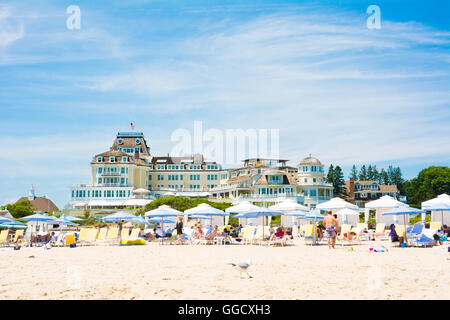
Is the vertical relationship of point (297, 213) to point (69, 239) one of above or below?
above

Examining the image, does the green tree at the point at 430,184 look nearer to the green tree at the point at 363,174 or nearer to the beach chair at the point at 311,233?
the green tree at the point at 363,174

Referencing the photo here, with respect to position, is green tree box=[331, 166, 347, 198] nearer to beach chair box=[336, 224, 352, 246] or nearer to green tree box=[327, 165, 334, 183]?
green tree box=[327, 165, 334, 183]

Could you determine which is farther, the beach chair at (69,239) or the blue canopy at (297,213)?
the blue canopy at (297,213)

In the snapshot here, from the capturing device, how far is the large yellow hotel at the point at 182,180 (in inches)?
2987

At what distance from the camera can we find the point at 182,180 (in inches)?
3479

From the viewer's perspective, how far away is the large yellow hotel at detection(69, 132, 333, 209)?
7588 cm

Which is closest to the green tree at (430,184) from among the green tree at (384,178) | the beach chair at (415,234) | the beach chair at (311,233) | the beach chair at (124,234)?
the green tree at (384,178)

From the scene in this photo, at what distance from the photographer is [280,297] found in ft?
27.4

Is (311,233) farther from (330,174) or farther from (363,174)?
(363,174)

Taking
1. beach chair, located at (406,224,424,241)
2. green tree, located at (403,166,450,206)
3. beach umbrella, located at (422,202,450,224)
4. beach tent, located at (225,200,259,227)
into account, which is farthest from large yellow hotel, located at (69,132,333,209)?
beach chair, located at (406,224,424,241)

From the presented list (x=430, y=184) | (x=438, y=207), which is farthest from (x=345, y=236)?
(x=430, y=184)
